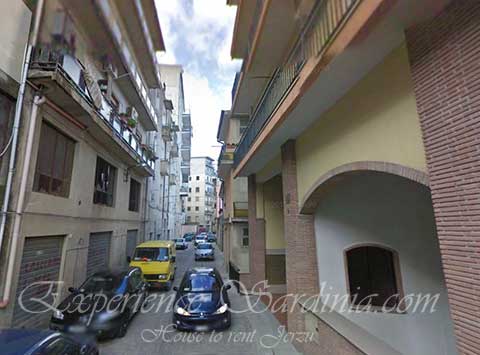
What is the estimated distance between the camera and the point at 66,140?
8086 millimetres

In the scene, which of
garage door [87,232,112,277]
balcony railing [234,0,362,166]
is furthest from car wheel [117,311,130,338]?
balcony railing [234,0,362,166]

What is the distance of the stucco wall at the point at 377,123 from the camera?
2914 mm

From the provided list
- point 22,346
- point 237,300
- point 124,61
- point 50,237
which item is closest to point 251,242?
point 237,300

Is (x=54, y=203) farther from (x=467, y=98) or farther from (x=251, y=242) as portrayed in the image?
(x=467, y=98)

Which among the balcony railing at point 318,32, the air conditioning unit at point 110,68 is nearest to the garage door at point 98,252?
the air conditioning unit at point 110,68

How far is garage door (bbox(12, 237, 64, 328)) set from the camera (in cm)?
602

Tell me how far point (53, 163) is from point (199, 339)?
20.5ft

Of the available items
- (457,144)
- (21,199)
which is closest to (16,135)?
(21,199)

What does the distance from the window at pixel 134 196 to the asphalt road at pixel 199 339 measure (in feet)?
27.5

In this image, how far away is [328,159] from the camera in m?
4.84

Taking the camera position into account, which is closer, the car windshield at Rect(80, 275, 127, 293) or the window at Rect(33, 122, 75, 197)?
the window at Rect(33, 122, 75, 197)

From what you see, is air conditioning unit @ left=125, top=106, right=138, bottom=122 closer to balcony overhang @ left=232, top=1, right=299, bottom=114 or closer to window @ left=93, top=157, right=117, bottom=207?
window @ left=93, top=157, right=117, bottom=207

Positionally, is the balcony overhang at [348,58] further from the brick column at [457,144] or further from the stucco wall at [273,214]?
the stucco wall at [273,214]

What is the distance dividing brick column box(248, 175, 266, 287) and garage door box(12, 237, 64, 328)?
682 cm
